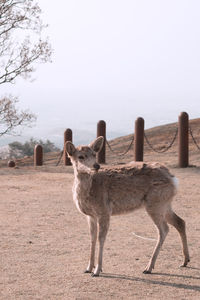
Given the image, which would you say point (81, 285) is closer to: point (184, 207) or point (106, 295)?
point (106, 295)

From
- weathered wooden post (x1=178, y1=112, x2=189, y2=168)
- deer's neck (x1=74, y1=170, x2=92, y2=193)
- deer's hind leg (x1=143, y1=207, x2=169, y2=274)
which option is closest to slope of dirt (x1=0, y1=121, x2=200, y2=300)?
deer's hind leg (x1=143, y1=207, x2=169, y2=274)

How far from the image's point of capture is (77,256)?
720 cm

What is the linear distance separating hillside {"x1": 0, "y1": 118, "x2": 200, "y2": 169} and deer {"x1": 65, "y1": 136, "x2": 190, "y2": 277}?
12253 millimetres

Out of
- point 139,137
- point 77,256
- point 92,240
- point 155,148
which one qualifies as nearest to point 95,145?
point 92,240

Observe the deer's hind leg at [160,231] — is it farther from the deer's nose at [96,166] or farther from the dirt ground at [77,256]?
the deer's nose at [96,166]

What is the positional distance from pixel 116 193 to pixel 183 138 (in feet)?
39.2

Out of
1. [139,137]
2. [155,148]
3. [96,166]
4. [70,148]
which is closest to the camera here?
[96,166]

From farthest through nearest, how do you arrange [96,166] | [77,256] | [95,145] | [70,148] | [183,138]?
[183,138] < [77,256] < [95,145] < [70,148] < [96,166]

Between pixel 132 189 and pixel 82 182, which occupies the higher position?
pixel 82 182

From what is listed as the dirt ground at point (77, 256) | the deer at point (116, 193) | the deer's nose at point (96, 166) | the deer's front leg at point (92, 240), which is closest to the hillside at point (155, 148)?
the dirt ground at point (77, 256)

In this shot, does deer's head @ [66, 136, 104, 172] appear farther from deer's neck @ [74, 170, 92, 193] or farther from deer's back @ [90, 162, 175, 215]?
deer's back @ [90, 162, 175, 215]

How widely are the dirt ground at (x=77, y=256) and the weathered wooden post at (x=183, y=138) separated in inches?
227

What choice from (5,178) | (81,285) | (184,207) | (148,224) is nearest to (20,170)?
(5,178)

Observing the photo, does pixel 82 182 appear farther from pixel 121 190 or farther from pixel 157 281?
pixel 157 281
